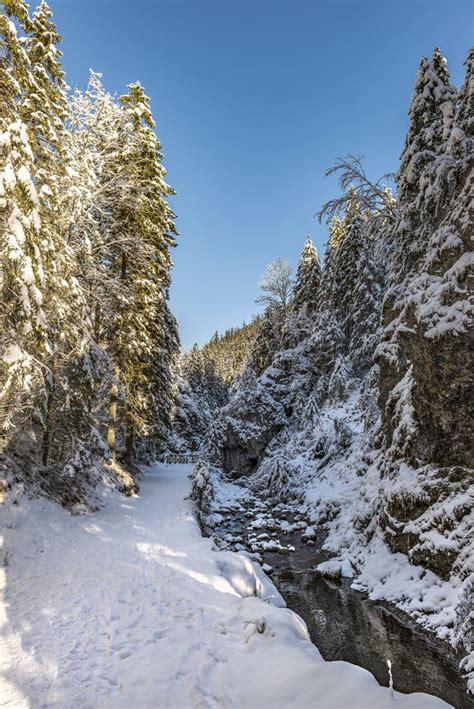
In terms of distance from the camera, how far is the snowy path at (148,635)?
4027 millimetres

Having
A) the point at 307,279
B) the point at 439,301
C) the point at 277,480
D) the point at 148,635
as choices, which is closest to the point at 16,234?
the point at 148,635

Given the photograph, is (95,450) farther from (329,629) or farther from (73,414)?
(329,629)

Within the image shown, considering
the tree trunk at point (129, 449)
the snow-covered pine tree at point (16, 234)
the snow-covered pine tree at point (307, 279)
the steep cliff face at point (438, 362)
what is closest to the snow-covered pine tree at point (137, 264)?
the tree trunk at point (129, 449)

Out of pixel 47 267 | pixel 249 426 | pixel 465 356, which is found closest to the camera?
pixel 47 267

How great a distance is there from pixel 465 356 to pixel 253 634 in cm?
821

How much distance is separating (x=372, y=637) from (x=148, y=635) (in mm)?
5315

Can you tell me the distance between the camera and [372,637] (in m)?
8.03

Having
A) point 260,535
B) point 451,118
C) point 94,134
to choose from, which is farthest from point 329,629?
point 94,134

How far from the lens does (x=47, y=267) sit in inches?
326

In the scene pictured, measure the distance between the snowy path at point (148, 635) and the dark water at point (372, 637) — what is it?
6.01ft

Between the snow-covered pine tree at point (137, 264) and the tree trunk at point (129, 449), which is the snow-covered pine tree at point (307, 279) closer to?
the snow-covered pine tree at point (137, 264)

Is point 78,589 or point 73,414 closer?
point 78,589

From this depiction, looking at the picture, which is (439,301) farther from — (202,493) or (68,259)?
(202,493)

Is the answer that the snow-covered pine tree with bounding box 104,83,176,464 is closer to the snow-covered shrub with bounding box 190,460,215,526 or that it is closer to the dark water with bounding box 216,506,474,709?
the snow-covered shrub with bounding box 190,460,215,526
